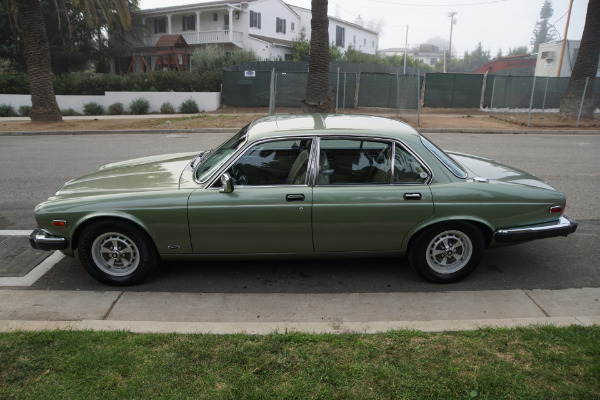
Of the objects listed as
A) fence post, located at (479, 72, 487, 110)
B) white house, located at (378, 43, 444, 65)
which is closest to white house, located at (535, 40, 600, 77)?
fence post, located at (479, 72, 487, 110)

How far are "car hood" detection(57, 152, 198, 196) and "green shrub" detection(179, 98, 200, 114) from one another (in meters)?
19.7

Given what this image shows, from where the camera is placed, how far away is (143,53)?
38.0 meters

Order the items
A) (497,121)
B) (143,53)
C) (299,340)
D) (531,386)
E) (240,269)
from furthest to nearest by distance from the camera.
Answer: (143,53) < (497,121) < (240,269) < (299,340) < (531,386)

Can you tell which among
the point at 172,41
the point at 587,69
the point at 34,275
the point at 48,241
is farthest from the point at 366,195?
the point at 172,41

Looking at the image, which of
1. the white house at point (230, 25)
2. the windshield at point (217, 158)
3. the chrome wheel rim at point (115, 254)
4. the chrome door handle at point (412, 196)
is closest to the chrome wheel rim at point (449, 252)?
the chrome door handle at point (412, 196)

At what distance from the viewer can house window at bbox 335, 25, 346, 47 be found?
48562 millimetres

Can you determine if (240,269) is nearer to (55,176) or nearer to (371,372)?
(371,372)

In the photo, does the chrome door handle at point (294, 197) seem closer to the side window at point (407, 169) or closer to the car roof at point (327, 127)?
the car roof at point (327, 127)

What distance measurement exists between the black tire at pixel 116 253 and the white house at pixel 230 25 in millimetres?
33683

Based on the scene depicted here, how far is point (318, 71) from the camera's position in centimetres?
1684

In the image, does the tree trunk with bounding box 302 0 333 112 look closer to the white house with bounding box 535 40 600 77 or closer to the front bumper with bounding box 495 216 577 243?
the front bumper with bounding box 495 216 577 243

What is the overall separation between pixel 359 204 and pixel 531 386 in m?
1.95

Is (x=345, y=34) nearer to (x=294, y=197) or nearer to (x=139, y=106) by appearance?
(x=139, y=106)

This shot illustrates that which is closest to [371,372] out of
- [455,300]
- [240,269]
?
[455,300]
